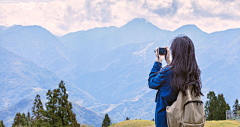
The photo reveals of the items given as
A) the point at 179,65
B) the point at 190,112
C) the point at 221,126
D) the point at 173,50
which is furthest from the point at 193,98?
the point at 221,126

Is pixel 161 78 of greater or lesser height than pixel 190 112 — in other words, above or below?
above

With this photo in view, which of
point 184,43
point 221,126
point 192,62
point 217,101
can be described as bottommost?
point 221,126

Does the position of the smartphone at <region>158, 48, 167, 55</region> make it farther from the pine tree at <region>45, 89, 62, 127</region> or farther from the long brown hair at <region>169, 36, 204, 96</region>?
the pine tree at <region>45, 89, 62, 127</region>

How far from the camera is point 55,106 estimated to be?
51.8ft

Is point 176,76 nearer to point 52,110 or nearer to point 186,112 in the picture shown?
point 186,112

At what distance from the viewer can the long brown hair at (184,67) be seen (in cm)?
308

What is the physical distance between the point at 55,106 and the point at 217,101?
2181 centimetres

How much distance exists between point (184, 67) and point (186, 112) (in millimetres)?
583

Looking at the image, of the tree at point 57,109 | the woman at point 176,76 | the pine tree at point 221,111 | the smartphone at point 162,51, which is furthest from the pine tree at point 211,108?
the woman at point 176,76

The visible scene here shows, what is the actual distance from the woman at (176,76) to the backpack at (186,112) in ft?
0.34

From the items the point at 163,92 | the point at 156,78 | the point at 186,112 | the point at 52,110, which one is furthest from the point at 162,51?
the point at 52,110

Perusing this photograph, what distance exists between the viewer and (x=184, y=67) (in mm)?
3145

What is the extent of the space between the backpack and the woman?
103mm

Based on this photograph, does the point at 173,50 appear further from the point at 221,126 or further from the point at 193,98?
the point at 221,126
